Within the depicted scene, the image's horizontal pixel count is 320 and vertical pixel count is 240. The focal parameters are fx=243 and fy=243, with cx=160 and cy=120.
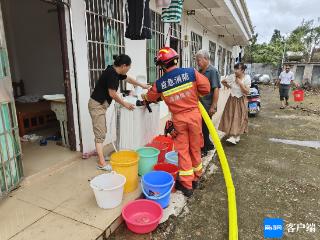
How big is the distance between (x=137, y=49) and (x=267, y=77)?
839 inches

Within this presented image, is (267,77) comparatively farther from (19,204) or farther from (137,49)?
(19,204)

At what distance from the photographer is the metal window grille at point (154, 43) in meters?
6.09

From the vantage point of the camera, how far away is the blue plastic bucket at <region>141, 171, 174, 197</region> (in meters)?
2.80

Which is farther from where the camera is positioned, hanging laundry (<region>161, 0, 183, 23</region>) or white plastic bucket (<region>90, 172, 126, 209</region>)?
hanging laundry (<region>161, 0, 183, 23</region>)

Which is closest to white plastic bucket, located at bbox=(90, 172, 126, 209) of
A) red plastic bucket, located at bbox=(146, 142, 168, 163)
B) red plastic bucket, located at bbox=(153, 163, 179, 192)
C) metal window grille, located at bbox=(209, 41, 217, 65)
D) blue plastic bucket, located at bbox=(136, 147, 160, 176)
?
blue plastic bucket, located at bbox=(136, 147, 160, 176)

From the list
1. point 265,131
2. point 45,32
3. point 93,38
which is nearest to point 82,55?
point 93,38

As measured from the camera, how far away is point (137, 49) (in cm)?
540

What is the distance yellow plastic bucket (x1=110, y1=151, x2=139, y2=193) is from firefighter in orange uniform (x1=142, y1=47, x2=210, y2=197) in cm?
61

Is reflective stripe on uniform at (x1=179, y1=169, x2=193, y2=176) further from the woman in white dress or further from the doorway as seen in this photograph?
the doorway

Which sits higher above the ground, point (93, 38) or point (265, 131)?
point (93, 38)

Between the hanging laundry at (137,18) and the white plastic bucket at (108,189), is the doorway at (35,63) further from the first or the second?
the white plastic bucket at (108,189)

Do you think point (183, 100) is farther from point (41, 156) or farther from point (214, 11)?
point (214, 11)

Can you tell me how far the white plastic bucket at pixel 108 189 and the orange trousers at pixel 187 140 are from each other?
86cm

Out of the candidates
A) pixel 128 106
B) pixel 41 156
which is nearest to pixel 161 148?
pixel 128 106
